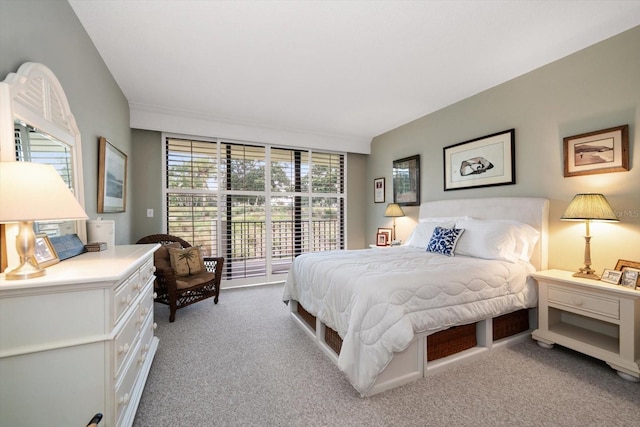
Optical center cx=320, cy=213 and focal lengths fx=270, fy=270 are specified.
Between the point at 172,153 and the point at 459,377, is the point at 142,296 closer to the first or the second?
the point at 459,377

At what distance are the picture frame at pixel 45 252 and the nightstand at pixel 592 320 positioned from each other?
3.40 m

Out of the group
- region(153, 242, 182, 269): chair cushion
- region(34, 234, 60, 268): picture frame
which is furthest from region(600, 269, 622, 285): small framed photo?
region(153, 242, 182, 269): chair cushion

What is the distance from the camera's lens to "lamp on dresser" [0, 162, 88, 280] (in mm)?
1023

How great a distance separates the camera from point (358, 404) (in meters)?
1.66

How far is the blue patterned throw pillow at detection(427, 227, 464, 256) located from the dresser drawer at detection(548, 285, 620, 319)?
823mm

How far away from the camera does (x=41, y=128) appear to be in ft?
4.75

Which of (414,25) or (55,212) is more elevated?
(414,25)

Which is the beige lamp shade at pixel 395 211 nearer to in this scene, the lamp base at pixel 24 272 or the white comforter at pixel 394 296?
the white comforter at pixel 394 296

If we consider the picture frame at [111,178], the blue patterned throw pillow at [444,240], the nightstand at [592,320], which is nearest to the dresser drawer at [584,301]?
the nightstand at [592,320]

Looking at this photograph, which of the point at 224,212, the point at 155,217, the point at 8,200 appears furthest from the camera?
Result: the point at 224,212

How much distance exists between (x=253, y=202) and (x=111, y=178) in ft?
6.49

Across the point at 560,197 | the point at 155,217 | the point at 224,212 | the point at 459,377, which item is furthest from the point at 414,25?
the point at 155,217

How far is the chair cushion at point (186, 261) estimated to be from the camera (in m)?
3.17

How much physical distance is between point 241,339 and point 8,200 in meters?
1.98
